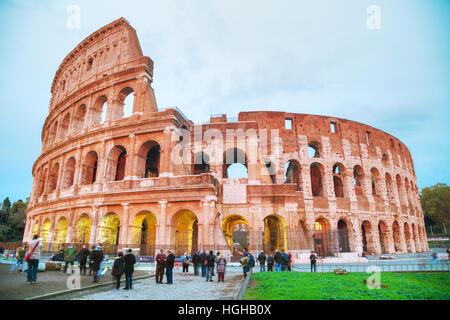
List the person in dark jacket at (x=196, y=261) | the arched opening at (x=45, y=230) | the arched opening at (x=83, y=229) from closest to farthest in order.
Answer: the person in dark jacket at (x=196, y=261), the arched opening at (x=83, y=229), the arched opening at (x=45, y=230)

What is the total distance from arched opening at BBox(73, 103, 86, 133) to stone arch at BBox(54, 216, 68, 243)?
795 cm

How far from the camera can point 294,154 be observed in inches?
940

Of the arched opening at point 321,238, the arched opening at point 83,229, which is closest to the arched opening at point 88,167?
the arched opening at point 83,229

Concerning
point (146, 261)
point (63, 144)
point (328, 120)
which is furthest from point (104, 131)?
point (328, 120)

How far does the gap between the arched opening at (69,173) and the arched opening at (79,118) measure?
2.90 meters

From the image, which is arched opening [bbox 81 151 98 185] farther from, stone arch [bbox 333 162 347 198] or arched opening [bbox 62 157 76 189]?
stone arch [bbox 333 162 347 198]

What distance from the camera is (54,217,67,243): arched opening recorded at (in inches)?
838

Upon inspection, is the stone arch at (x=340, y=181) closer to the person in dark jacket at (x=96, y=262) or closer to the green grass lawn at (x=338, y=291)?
the green grass lawn at (x=338, y=291)

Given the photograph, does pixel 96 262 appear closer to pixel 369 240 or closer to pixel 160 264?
pixel 160 264

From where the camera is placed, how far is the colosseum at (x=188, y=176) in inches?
697

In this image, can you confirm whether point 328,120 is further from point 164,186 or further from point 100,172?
point 100,172

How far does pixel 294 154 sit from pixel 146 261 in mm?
15463

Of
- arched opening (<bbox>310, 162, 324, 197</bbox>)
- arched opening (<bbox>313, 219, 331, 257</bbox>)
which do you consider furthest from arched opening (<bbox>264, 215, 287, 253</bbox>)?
arched opening (<bbox>310, 162, 324, 197</bbox>)

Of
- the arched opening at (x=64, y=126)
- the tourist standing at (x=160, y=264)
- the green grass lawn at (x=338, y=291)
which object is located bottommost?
the green grass lawn at (x=338, y=291)
